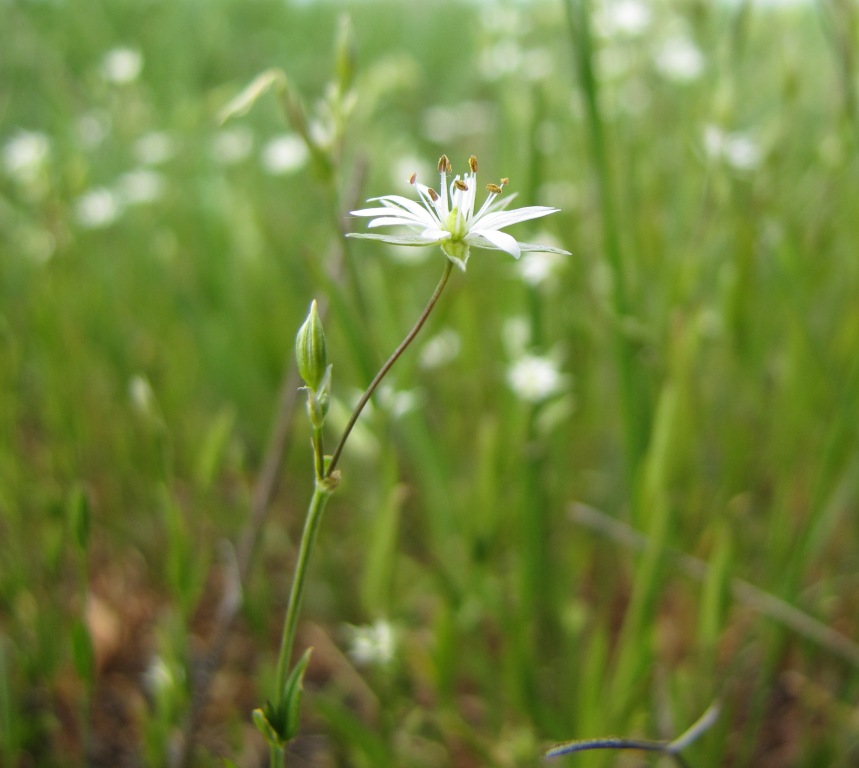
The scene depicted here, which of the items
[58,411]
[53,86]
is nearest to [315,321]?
[58,411]

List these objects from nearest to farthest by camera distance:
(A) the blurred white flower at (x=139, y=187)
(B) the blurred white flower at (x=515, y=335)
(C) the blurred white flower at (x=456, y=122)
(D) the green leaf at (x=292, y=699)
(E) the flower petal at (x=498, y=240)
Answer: (E) the flower petal at (x=498, y=240)
(D) the green leaf at (x=292, y=699)
(B) the blurred white flower at (x=515, y=335)
(A) the blurred white flower at (x=139, y=187)
(C) the blurred white flower at (x=456, y=122)

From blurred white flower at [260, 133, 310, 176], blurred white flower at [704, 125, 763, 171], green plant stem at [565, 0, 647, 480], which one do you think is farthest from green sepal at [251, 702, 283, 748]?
blurred white flower at [260, 133, 310, 176]

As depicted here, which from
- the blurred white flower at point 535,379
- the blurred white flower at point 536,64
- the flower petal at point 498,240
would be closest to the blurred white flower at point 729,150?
the blurred white flower at point 535,379

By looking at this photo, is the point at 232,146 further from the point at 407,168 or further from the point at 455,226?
the point at 455,226

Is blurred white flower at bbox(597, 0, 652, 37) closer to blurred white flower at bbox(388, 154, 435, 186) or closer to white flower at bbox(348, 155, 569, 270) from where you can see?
blurred white flower at bbox(388, 154, 435, 186)

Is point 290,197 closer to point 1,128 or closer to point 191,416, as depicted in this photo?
point 1,128

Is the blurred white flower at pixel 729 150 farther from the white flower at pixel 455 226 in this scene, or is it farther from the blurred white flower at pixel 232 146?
the blurred white flower at pixel 232 146
